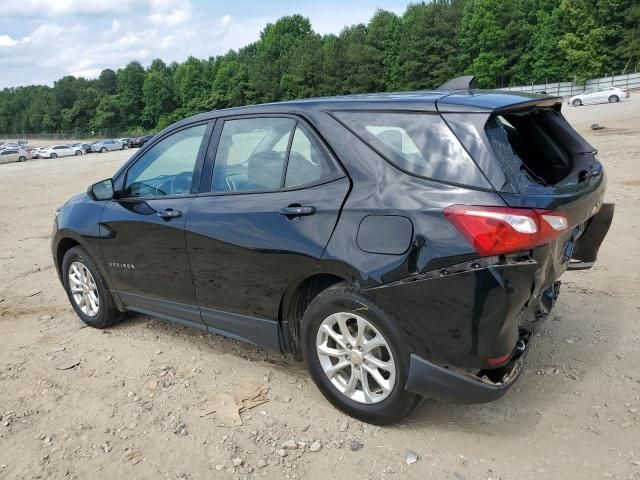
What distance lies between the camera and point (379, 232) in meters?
2.89

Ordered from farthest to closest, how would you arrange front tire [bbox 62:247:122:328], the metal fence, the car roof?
1. the metal fence
2. front tire [bbox 62:247:122:328]
3. the car roof

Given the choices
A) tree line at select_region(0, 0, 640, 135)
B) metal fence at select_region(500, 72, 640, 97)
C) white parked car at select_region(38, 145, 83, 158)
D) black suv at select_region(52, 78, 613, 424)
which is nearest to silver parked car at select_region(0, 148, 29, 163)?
white parked car at select_region(38, 145, 83, 158)

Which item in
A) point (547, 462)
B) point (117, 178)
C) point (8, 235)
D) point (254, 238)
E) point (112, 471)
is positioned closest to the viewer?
point (547, 462)

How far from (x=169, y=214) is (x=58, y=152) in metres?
55.1

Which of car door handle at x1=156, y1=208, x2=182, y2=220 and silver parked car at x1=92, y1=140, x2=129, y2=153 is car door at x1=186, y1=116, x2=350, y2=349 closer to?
car door handle at x1=156, y1=208, x2=182, y2=220

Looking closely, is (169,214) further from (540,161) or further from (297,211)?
(540,161)

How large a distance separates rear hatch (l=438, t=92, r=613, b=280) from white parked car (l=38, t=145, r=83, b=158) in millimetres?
55642

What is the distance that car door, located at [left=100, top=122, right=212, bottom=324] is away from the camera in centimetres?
391

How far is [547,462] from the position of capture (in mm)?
2799

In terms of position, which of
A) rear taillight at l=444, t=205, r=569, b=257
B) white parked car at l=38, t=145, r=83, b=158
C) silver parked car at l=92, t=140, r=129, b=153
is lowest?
silver parked car at l=92, t=140, r=129, b=153

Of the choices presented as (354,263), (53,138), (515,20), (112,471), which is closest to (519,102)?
(354,263)

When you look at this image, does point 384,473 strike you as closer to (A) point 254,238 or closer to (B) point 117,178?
(A) point 254,238

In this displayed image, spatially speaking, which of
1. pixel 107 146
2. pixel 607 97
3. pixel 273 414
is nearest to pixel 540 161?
pixel 273 414

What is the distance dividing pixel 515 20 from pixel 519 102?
76362mm
